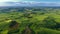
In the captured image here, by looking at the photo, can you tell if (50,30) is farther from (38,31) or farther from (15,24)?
(15,24)

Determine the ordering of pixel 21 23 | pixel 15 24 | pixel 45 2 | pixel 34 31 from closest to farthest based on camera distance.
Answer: pixel 34 31
pixel 15 24
pixel 21 23
pixel 45 2

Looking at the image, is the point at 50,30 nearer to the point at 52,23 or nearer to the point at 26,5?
the point at 52,23

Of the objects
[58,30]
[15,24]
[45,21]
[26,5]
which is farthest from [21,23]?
[26,5]

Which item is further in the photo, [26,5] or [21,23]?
[26,5]

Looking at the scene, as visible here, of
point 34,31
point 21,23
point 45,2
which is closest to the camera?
point 34,31

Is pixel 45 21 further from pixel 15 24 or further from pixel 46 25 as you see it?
pixel 15 24

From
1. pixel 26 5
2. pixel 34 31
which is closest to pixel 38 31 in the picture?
pixel 34 31

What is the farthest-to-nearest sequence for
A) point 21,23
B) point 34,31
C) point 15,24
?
point 21,23 → point 15,24 → point 34,31

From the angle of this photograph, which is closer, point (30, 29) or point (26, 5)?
point (30, 29)

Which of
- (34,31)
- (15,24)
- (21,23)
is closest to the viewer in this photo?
(34,31)
